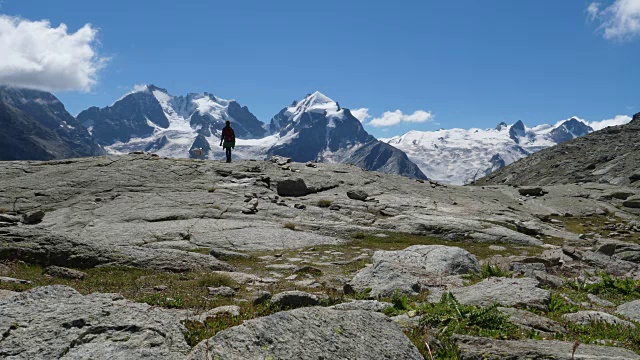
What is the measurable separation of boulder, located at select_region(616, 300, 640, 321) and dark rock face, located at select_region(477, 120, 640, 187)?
293ft

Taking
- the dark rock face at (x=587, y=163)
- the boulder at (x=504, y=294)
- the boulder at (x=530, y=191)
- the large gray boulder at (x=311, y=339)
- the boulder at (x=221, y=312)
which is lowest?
the boulder at (x=221, y=312)

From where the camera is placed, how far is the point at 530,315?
32.2 feet

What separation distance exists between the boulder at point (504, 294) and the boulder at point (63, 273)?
36.4 ft

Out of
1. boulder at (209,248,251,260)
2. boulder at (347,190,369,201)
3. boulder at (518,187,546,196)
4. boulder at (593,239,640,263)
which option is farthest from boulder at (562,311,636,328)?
boulder at (518,187,546,196)

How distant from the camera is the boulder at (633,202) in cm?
5038

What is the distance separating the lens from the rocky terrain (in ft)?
23.5

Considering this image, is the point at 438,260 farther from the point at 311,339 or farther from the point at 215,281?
the point at 311,339

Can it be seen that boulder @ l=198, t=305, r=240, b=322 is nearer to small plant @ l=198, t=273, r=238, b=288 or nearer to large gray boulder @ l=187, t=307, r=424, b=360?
large gray boulder @ l=187, t=307, r=424, b=360

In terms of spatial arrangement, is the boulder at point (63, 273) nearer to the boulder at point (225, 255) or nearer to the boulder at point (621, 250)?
the boulder at point (225, 255)

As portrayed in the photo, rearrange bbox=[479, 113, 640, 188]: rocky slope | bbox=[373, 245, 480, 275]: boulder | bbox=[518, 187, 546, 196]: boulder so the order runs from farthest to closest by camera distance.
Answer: bbox=[479, 113, 640, 188]: rocky slope < bbox=[518, 187, 546, 196]: boulder < bbox=[373, 245, 480, 275]: boulder

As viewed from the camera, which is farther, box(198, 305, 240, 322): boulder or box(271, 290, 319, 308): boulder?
box(271, 290, 319, 308): boulder

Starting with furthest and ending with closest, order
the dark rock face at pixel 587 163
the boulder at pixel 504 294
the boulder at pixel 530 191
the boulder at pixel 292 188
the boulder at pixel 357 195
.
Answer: the dark rock face at pixel 587 163 < the boulder at pixel 530 191 < the boulder at pixel 292 188 < the boulder at pixel 357 195 < the boulder at pixel 504 294

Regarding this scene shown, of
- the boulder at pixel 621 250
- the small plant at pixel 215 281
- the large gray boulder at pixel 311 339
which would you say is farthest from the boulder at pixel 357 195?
the large gray boulder at pixel 311 339

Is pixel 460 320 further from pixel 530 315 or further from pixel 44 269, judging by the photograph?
pixel 44 269
